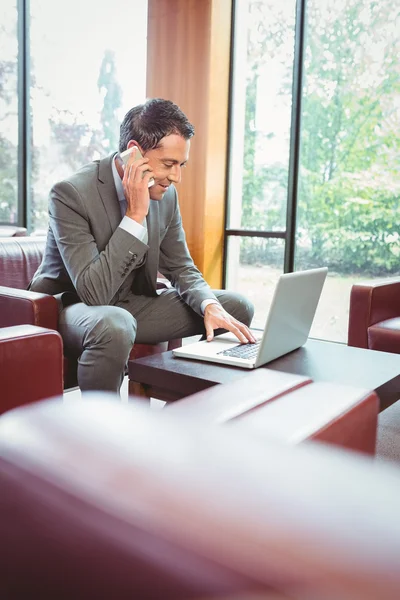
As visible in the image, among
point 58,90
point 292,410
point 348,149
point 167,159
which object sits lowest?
point 292,410

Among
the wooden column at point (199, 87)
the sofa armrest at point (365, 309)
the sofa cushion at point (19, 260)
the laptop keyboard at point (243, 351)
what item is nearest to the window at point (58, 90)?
the wooden column at point (199, 87)

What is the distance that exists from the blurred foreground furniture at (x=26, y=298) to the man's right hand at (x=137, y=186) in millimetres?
429

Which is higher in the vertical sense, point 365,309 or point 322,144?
point 322,144

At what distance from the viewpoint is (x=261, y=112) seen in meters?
4.43

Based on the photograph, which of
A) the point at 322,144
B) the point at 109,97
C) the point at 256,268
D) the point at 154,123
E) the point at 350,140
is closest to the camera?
the point at 154,123

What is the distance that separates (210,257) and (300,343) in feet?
8.88

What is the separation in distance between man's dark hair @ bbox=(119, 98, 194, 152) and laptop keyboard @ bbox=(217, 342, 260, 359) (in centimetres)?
85

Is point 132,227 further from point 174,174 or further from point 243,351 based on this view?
point 243,351

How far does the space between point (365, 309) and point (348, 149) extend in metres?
1.68

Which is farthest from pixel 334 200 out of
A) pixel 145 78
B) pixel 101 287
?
pixel 101 287

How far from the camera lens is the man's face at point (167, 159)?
2.23m

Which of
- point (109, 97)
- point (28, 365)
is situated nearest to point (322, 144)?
point (109, 97)

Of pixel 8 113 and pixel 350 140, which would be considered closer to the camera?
pixel 350 140

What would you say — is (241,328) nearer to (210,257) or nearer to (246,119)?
(210,257)
